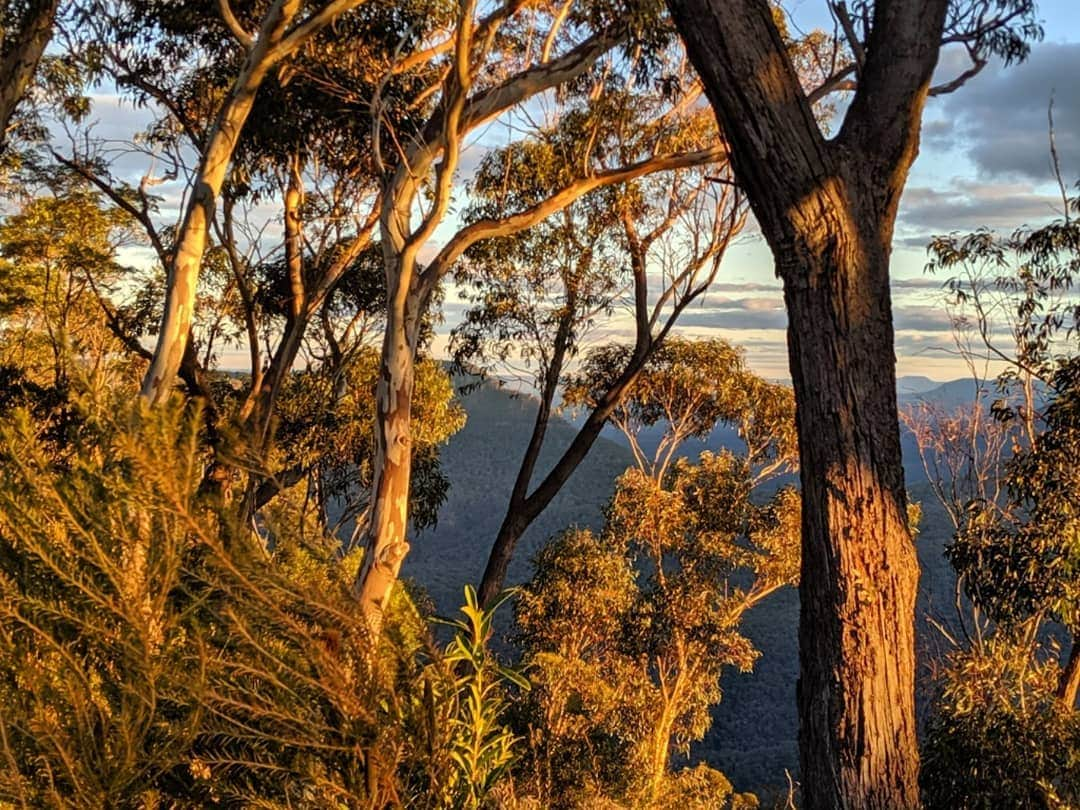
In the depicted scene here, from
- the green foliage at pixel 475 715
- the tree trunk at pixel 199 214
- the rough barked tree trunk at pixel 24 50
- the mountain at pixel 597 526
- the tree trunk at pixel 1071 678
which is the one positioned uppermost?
the rough barked tree trunk at pixel 24 50

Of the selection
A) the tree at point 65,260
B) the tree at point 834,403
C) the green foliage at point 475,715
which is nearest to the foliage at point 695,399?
the tree at point 65,260

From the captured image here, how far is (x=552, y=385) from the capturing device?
368 inches

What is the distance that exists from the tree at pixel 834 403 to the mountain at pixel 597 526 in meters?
5.18

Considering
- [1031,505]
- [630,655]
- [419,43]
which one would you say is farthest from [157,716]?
[630,655]

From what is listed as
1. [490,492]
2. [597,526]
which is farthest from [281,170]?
[490,492]

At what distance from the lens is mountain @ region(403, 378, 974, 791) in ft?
57.6

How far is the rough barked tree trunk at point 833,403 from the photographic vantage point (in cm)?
252

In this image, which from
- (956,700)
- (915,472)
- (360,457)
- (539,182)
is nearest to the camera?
(956,700)

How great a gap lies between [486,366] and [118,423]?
8298 millimetres

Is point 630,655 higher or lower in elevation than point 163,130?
lower

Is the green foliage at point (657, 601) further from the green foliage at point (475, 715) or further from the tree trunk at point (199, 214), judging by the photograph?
the green foliage at point (475, 715)

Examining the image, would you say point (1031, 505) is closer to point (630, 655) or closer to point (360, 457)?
point (630, 655)

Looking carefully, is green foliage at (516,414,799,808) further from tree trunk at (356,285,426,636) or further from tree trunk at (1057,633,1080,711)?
tree trunk at (356,285,426,636)

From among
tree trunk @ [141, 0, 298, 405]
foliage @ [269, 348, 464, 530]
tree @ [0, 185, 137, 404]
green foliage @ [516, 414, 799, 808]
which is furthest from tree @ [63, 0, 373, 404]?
green foliage @ [516, 414, 799, 808]
